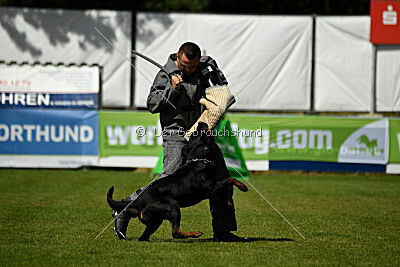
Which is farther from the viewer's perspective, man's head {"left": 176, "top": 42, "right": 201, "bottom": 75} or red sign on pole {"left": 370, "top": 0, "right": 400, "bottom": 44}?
red sign on pole {"left": 370, "top": 0, "right": 400, "bottom": 44}

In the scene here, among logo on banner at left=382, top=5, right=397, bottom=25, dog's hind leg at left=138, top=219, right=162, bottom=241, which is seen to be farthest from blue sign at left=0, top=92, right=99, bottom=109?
dog's hind leg at left=138, top=219, right=162, bottom=241

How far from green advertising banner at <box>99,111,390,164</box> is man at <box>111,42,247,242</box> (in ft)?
28.9

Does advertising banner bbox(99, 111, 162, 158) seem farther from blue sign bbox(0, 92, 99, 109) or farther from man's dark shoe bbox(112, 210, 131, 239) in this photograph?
man's dark shoe bbox(112, 210, 131, 239)

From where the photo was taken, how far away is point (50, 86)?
16.4 metres

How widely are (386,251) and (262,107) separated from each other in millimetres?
12848

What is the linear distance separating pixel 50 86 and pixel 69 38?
3350 millimetres

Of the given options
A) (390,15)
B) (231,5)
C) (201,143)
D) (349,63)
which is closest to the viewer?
(201,143)

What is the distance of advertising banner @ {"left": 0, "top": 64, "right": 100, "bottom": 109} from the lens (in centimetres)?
1620

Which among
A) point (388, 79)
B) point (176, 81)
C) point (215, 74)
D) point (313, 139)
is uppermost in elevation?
point (388, 79)

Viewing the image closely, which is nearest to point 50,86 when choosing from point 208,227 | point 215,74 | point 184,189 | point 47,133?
point 47,133

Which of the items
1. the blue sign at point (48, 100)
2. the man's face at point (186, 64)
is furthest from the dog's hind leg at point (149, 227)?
the blue sign at point (48, 100)

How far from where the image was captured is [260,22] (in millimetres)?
19203

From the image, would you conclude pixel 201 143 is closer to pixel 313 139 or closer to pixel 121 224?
pixel 121 224

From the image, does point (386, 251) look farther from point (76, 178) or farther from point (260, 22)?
point (260, 22)
